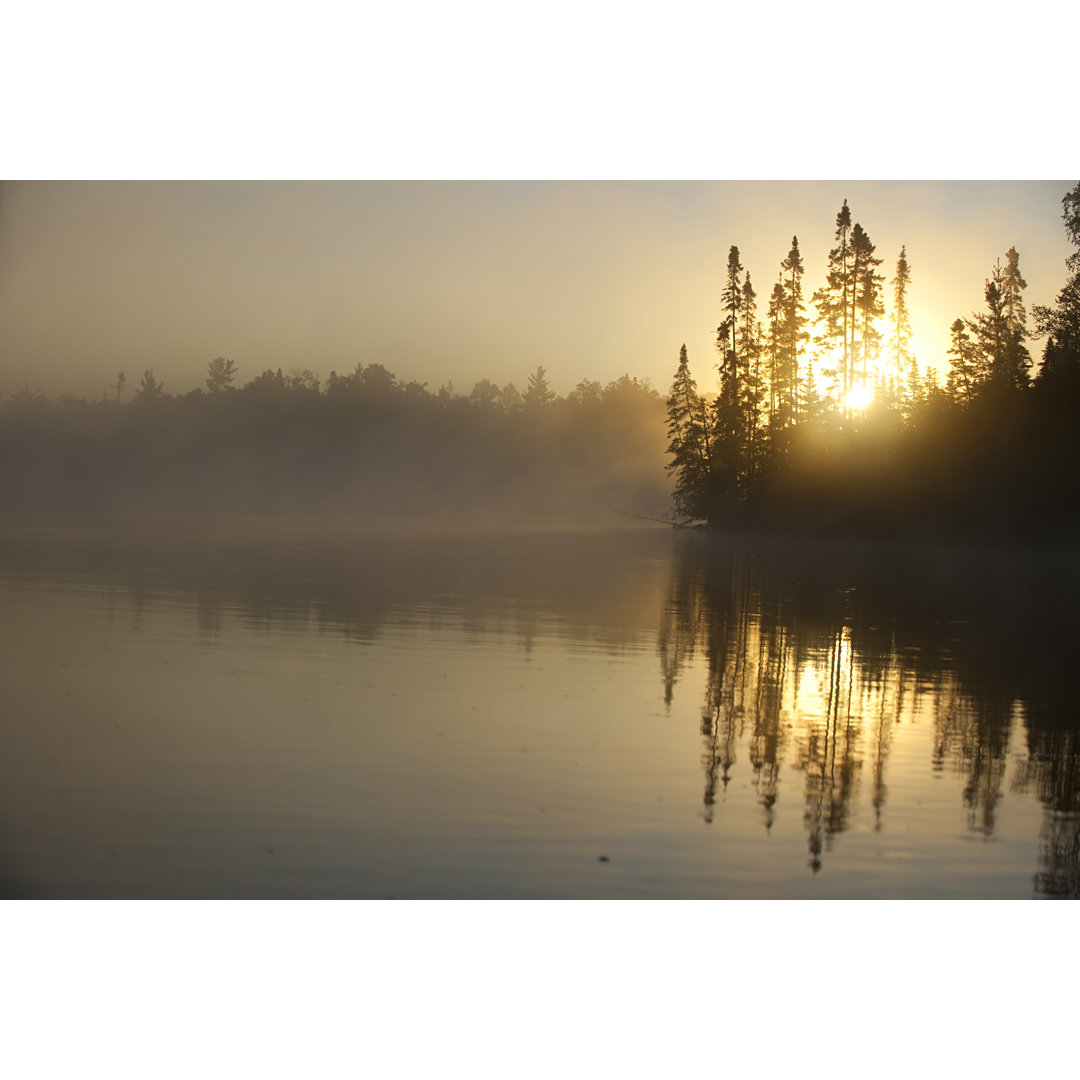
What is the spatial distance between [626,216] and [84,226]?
82.7 ft

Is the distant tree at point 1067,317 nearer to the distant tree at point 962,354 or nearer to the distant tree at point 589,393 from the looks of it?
the distant tree at point 962,354

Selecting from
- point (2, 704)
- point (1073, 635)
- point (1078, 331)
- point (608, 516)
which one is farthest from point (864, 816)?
point (608, 516)

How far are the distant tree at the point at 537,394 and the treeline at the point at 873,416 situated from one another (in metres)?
100

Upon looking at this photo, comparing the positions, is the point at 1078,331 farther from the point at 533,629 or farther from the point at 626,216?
the point at 533,629

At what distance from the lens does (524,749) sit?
32.7 ft

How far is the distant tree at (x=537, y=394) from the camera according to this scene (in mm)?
186125

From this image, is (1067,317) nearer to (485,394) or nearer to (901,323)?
(901,323)

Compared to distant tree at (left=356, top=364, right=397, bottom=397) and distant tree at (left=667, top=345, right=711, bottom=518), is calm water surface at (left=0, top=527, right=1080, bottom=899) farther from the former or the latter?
distant tree at (left=356, top=364, right=397, bottom=397)

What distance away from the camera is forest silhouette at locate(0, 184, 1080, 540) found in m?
50.4

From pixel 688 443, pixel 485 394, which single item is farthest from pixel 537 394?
pixel 688 443

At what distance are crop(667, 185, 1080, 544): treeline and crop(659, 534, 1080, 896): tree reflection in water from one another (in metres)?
19.7

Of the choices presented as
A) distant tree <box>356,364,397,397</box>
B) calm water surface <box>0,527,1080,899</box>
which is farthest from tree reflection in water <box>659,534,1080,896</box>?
distant tree <box>356,364,397,397</box>

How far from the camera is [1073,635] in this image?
18.9 metres

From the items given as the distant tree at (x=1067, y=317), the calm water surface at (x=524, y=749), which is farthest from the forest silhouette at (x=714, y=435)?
the calm water surface at (x=524, y=749)
